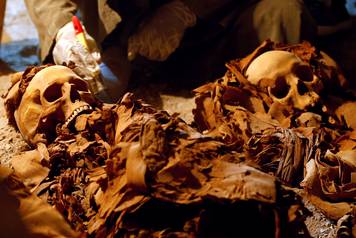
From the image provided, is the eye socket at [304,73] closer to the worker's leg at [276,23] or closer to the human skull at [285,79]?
the human skull at [285,79]

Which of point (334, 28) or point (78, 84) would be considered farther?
point (334, 28)

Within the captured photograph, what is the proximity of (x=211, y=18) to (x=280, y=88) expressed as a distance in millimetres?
982

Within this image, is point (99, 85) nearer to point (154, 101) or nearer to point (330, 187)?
point (154, 101)

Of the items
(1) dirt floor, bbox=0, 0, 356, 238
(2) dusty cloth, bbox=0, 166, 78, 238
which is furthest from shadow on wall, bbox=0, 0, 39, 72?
(2) dusty cloth, bbox=0, 166, 78, 238

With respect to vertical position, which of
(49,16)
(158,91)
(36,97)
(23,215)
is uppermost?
(23,215)

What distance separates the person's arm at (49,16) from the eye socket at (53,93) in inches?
33.1

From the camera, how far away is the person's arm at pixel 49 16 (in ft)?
7.89

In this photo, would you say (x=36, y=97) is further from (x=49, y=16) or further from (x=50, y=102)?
(x=49, y=16)

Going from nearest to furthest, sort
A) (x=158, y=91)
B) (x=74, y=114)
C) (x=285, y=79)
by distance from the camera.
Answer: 1. (x=74, y=114)
2. (x=285, y=79)
3. (x=158, y=91)

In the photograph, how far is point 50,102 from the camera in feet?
5.22

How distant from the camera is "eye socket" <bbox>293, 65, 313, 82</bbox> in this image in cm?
178

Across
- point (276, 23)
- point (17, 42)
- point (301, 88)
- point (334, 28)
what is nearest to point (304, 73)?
point (301, 88)

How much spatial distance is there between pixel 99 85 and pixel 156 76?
0.46 metres

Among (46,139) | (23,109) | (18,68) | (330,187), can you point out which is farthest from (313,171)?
(18,68)
